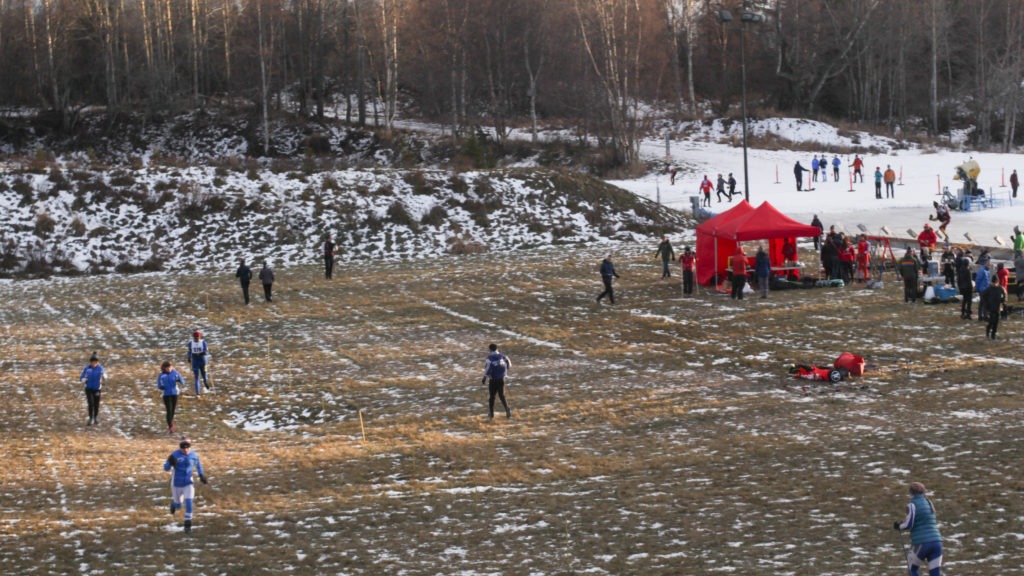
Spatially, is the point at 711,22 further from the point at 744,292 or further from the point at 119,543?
the point at 119,543

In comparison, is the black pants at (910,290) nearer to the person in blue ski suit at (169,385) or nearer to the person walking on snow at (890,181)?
the person in blue ski suit at (169,385)

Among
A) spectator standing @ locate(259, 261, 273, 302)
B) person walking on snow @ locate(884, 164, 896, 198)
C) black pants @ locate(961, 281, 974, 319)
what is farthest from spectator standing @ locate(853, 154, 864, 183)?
spectator standing @ locate(259, 261, 273, 302)

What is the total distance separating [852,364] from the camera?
68.4 feet

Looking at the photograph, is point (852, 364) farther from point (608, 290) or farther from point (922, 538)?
point (608, 290)

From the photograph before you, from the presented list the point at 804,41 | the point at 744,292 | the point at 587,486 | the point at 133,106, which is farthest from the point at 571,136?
the point at 587,486

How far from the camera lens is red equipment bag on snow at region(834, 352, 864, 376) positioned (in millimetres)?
20859

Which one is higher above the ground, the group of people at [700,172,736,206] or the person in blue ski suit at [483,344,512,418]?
the group of people at [700,172,736,206]

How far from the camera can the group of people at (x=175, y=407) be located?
14.7 metres

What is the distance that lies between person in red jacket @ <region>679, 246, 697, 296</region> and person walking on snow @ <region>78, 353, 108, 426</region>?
16606 mm

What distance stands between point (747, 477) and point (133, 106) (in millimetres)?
67619

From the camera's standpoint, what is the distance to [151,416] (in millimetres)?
21469

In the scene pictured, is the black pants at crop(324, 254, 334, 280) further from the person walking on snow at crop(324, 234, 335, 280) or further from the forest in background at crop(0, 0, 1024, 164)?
the forest in background at crop(0, 0, 1024, 164)

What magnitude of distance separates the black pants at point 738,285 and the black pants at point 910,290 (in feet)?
14.0

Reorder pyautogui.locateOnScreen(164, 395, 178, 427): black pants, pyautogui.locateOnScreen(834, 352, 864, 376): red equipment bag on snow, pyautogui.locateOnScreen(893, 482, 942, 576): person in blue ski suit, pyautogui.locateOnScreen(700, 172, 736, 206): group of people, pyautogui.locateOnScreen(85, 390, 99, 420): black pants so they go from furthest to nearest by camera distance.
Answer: pyautogui.locateOnScreen(700, 172, 736, 206): group of people
pyautogui.locateOnScreen(834, 352, 864, 376): red equipment bag on snow
pyautogui.locateOnScreen(85, 390, 99, 420): black pants
pyautogui.locateOnScreen(164, 395, 178, 427): black pants
pyautogui.locateOnScreen(893, 482, 942, 576): person in blue ski suit
